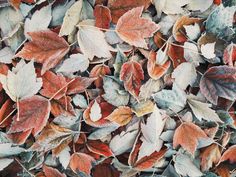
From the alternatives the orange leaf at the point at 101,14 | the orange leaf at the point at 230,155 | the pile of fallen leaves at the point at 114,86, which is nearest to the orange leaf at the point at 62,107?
the pile of fallen leaves at the point at 114,86

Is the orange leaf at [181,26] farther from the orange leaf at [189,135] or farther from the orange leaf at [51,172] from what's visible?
the orange leaf at [51,172]

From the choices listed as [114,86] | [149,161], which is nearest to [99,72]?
[114,86]

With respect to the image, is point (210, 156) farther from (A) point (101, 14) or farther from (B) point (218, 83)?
(A) point (101, 14)

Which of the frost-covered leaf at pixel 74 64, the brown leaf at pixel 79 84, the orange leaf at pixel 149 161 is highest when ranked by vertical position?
the frost-covered leaf at pixel 74 64

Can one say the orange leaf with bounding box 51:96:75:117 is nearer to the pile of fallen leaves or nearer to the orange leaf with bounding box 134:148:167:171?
the pile of fallen leaves

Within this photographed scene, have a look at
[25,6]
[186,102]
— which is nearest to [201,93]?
[186,102]

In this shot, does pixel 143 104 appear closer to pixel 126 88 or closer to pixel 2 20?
pixel 126 88

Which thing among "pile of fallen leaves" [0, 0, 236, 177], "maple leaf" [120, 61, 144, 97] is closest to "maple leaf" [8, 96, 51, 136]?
"pile of fallen leaves" [0, 0, 236, 177]

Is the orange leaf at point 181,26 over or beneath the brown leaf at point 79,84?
over
